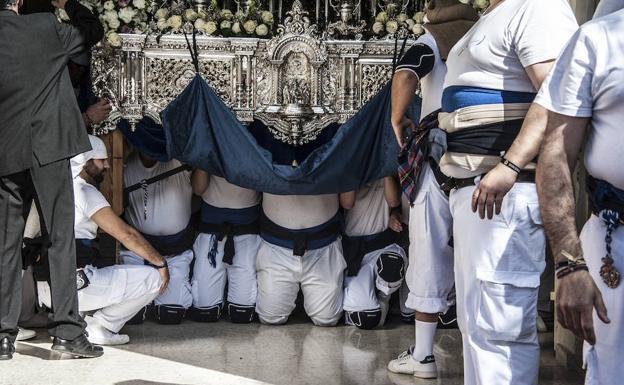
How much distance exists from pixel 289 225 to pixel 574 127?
3.42 meters

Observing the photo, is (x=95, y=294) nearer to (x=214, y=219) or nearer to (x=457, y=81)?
(x=214, y=219)

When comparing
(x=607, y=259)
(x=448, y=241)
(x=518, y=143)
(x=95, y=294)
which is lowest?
(x=95, y=294)

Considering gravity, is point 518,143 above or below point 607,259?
above

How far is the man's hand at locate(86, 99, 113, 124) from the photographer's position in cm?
562

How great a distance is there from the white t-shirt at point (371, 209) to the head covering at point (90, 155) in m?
1.59

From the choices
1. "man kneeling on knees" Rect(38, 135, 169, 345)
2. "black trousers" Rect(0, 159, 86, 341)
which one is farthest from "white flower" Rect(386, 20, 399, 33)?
"black trousers" Rect(0, 159, 86, 341)

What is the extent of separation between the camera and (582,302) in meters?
2.44

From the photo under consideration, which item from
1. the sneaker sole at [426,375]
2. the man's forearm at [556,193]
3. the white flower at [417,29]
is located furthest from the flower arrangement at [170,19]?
the man's forearm at [556,193]

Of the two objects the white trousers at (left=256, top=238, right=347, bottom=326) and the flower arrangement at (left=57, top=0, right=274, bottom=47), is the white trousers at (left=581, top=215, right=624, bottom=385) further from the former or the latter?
the flower arrangement at (left=57, top=0, right=274, bottom=47)

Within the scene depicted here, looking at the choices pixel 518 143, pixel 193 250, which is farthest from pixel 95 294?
pixel 518 143

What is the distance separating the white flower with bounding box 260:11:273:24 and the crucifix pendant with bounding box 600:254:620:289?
Answer: 11.9ft

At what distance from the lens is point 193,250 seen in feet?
20.0

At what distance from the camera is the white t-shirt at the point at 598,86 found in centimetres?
250

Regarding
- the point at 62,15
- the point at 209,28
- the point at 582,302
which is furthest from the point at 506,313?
the point at 62,15
